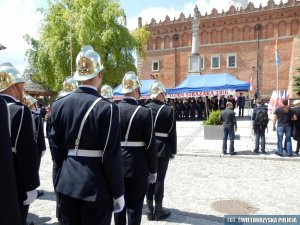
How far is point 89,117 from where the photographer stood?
2953 millimetres

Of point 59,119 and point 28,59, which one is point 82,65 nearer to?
point 59,119

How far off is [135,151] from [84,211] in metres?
1.40

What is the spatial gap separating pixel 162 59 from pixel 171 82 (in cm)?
406

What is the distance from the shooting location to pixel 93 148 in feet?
9.79

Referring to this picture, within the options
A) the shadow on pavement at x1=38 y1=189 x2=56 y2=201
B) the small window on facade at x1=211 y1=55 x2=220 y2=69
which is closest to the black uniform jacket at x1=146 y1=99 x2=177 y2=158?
the shadow on pavement at x1=38 y1=189 x2=56 y2=201

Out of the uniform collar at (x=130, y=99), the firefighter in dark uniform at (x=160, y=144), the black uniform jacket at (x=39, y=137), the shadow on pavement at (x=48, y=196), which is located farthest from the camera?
the shadow on pavement at (x=48, y=196)

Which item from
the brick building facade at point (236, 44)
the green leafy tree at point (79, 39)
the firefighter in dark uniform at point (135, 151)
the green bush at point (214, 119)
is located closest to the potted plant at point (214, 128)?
the green bush at point (214, 119)

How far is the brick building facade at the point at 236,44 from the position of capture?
154ft

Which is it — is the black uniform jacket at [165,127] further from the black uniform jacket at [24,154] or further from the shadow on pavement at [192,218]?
the black uniform jacket at [24,154]

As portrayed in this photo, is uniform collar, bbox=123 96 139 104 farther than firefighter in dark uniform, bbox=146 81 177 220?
No

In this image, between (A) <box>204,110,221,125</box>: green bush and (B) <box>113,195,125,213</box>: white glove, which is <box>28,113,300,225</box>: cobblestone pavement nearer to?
(B) <box>113,195,125,213</box>: white glove

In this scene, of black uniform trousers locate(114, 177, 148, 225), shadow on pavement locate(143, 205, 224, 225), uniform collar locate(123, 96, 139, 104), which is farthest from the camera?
shadow on pavement locate(143, 205, 224, 225)

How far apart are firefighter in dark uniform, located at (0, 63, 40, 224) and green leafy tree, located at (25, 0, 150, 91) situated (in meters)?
25.3

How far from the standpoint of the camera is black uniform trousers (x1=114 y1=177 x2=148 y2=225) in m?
4.07
